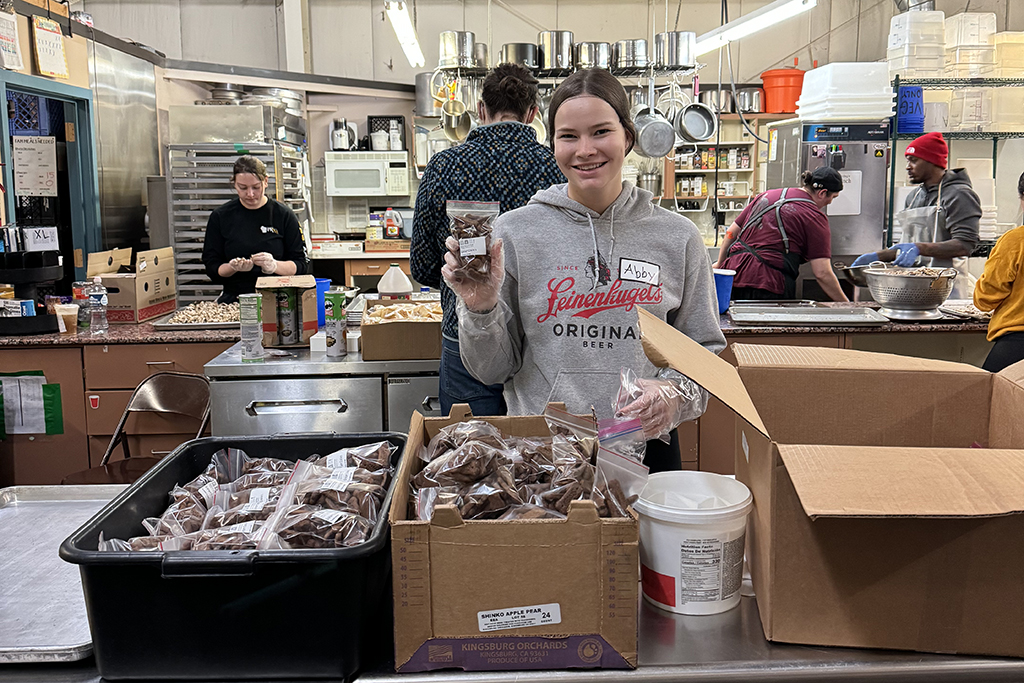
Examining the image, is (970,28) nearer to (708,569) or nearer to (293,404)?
(293,404)

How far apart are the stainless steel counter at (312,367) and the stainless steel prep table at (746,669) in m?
2.46

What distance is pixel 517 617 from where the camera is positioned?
1103mm

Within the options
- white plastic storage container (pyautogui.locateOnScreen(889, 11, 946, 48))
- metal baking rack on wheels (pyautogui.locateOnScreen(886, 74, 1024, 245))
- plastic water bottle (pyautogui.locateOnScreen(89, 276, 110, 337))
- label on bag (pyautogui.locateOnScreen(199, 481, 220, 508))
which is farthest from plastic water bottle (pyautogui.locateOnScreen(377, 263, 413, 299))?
white plastic storage container (pyautogui.locateOnScreen(889, 11, 946, 48))

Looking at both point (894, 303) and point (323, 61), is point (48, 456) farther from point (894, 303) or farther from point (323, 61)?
point (323, 61)

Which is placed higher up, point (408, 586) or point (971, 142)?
point (971, 142)

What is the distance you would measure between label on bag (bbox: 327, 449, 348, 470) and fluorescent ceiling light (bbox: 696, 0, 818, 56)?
393cm

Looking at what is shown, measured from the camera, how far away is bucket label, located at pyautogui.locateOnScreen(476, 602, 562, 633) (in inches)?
43.3

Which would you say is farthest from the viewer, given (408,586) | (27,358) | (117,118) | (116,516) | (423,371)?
(117,118)

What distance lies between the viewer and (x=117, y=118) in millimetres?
6180

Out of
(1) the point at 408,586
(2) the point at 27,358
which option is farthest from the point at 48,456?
(1) the point at 408,586

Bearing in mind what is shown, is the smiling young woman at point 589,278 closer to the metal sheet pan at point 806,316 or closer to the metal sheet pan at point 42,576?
the metal sheet pan at point 42,576

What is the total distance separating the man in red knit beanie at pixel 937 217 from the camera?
504 centimetres

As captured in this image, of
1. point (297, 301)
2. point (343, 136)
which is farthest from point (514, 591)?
point (343, 136)

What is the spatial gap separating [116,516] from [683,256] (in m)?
1.33
